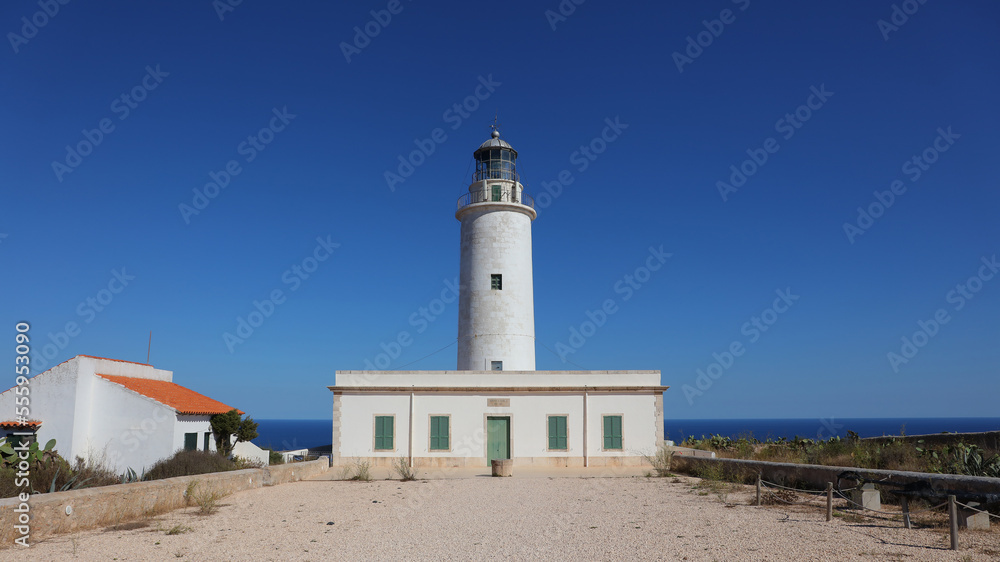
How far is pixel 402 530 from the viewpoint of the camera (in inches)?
345

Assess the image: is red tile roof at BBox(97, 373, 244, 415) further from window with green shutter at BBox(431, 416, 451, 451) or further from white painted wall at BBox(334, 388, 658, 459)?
window with green shutter at BBox(431, 416, 451, 451)

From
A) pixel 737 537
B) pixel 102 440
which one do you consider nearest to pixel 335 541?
pixel 737 537

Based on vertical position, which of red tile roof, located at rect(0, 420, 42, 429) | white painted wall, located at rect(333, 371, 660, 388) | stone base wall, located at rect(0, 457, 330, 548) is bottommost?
stone base wall, located at rect(0, 457, 330, 548)

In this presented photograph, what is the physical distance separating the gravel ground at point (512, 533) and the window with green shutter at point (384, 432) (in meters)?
5.85

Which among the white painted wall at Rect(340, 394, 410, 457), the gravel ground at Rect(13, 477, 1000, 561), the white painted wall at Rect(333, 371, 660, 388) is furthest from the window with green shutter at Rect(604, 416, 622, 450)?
the gravel ground at Rect(13, 477, 1000, 561)

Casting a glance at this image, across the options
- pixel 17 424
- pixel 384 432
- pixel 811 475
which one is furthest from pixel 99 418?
pixel 811 475

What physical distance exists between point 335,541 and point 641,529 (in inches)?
153

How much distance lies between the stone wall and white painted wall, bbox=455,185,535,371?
20.3 ft

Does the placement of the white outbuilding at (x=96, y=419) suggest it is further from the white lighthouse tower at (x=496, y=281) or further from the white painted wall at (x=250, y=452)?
the white lighthouse tower at (x=496, y=281)

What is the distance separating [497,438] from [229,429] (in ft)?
25.3

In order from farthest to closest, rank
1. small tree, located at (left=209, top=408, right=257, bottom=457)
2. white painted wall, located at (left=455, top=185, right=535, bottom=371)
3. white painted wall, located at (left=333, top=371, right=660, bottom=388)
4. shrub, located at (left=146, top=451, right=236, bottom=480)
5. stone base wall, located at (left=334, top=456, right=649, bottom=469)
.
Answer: white painted wall, located at (left=455, top=185, right=535, bottom=371) < small tree, located at (left=209, top=408, right=257, bottom=457) < white painted wall, located at (left=333, top=371, right=660, bottom=388) < stone base wall, located at (left=334, top=456, right=649, bottom=469) < shrub, located at (left=146, top=451, right=236, bottom=480)

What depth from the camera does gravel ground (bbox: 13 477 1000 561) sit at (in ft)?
23.7

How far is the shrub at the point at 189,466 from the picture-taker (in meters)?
12.3

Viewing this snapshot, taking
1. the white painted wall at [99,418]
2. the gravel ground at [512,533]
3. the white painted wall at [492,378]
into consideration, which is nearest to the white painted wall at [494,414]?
the white painted wall at [492,378]
